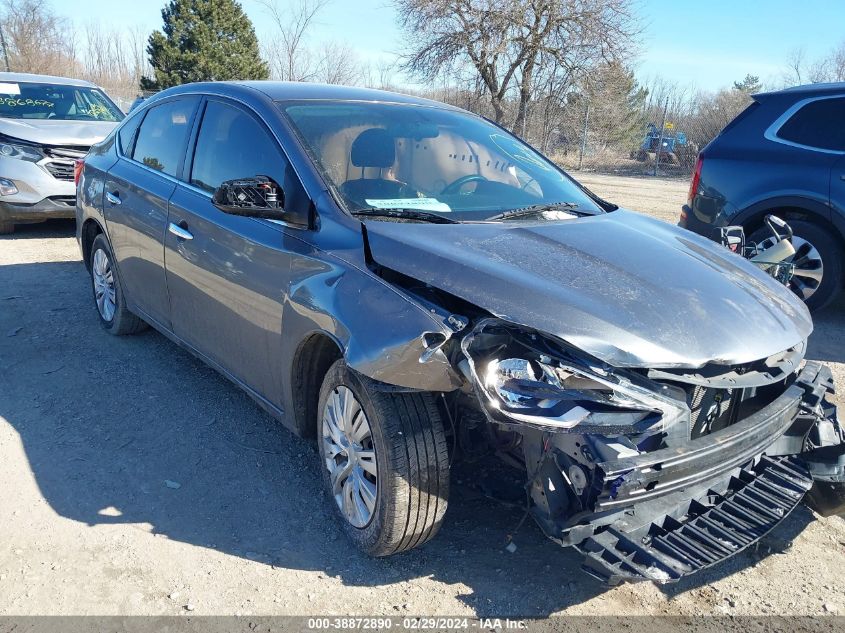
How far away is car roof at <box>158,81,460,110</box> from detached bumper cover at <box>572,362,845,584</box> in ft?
8.10

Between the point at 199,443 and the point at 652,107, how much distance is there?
1064 inches

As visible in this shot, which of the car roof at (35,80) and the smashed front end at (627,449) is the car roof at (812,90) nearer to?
the smashed front end at (627,449)

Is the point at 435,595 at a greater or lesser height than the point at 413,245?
lesser

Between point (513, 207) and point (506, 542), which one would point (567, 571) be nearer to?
point (506, 542)

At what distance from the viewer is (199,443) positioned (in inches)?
148

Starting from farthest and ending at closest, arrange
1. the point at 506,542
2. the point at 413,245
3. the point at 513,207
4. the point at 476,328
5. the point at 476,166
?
the point at 476,166
the point at 513,207
the point at 506,542
the point at 413,245
the point at 476,328

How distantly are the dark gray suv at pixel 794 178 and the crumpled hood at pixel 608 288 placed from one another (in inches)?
130

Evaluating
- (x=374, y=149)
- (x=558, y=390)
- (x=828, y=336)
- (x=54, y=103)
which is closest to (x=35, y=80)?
(x=54, y=103)

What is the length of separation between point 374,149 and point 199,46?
2893 centimetres

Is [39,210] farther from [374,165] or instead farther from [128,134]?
[374,165]

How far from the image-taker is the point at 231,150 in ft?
11.9

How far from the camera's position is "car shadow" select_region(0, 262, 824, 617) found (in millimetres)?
2824

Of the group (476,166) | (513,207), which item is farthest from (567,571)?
(476,166)

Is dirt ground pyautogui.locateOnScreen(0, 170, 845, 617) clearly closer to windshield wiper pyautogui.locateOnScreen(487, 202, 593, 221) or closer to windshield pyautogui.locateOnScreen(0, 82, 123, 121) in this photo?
windshield wiper pyautogui.locateOnScreen(487, 202, 593, 221)
